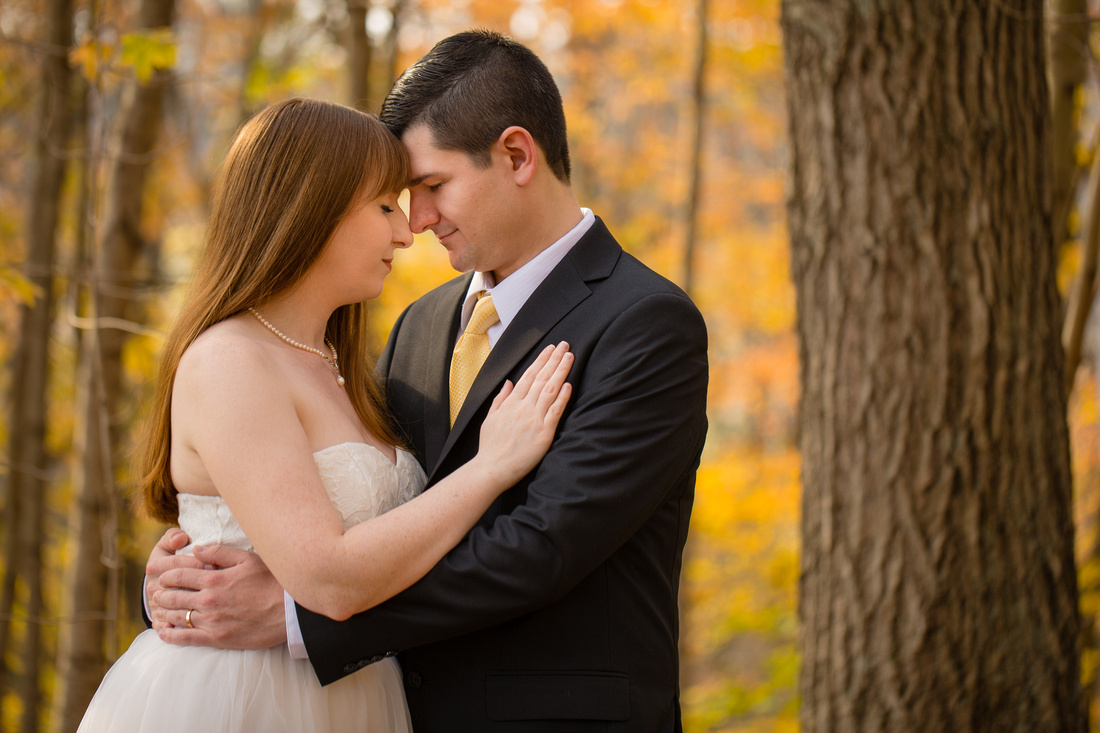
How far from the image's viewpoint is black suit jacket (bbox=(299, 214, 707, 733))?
1794mm

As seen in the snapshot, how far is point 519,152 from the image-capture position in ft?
7.51

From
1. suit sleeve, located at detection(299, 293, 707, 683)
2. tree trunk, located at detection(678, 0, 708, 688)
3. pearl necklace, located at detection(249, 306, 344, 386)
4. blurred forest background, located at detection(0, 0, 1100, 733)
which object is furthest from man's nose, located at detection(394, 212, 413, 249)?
tree trunk, located at detection(678, 0, 708, 688)

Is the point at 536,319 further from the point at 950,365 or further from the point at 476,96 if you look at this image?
the point at 950,365

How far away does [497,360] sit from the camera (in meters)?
2.10

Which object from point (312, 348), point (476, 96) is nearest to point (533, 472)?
point (312, 348)

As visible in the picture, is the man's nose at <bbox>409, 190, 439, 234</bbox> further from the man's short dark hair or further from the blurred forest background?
the blurred forest background

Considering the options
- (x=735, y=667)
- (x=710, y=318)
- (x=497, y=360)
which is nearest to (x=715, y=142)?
(x=710, y=318)

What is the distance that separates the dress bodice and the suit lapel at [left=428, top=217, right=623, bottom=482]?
141 mm

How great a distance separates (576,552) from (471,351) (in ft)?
2.29

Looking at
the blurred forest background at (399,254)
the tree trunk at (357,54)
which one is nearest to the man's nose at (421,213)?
the blurred forest background at (399,254)

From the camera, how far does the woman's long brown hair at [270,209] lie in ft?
6.60

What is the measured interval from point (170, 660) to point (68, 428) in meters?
7.01

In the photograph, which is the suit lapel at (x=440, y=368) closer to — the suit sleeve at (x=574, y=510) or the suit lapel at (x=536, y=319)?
the suit lapel at (x=536, y=319)

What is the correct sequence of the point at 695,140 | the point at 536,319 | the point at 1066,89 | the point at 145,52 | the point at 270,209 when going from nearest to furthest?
the point at 270,209, the point at 536,319, the point at 145,52, the point at 1066,89, the point at 695,140
